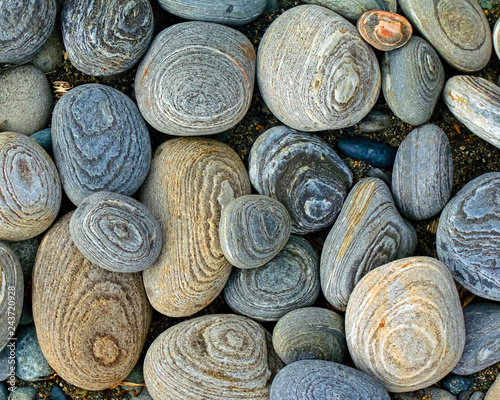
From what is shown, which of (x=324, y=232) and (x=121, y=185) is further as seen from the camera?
(x=324, y=232)

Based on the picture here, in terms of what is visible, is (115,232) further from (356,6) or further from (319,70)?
(356,6)

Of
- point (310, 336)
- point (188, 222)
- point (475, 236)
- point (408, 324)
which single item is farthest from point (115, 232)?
point (475, 236)

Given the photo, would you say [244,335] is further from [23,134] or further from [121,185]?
[23,134]

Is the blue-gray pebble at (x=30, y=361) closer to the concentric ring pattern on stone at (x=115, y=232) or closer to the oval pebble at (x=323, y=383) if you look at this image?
the concentric ring pattern on stone at (x=115, y=232)

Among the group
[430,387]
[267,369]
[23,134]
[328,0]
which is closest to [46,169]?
[23,134]

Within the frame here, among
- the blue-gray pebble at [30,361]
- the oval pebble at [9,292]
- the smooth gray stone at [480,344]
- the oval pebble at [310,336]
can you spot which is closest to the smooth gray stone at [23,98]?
the oval pebble at [9,292]

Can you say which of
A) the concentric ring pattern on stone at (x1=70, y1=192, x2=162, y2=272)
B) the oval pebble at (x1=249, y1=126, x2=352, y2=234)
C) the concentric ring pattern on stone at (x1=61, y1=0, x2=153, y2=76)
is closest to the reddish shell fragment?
the oval pebble at (x1=249, y1=126, x2=352, y2=234)
